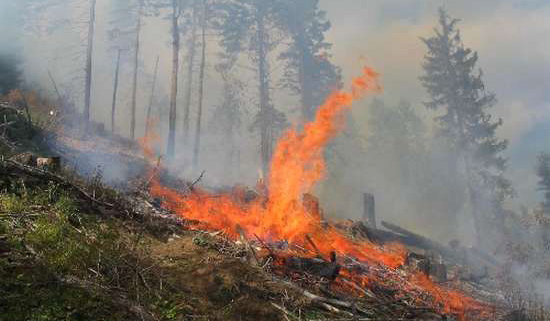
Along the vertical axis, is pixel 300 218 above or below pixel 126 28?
below

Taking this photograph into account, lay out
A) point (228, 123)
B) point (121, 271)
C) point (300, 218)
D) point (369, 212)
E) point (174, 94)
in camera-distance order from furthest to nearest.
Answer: point (228, 123) → point (174, 94) → point (369, 212) → point (300, 218) → point (121, 271)

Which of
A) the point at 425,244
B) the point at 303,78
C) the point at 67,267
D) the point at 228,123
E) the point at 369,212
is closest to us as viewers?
the point at 67,267

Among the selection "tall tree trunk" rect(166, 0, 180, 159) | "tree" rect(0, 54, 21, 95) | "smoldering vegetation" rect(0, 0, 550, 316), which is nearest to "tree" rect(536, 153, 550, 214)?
"smoldering vegetation" rect(0, 0, 550, 316)

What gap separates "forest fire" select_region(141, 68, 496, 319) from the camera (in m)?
10.5

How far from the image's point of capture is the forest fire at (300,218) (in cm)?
1046

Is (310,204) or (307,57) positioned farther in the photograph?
(307,57)

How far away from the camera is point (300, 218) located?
11.6 meters

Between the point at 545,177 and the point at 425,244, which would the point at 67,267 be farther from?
the point at 545,177

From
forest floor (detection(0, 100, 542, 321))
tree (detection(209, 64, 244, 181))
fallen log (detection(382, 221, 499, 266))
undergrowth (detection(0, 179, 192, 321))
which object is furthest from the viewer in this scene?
Answer: tree (detection(209, 64, 244, 181))

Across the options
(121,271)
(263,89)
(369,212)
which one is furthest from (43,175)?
(263,89)

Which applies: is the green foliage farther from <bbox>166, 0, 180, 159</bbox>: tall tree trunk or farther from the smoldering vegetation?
<bbox>166, 0, 180, 159</bbox>: tall tree trunk

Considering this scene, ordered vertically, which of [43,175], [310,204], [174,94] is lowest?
[310,204]

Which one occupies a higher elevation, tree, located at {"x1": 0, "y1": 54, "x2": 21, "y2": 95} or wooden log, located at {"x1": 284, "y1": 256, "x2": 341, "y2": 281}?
tree, located at {"x1": 0, "y1": 54, "x2": 21, "y2": 95}

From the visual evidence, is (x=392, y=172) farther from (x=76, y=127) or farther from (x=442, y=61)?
(x=76, y=127)
